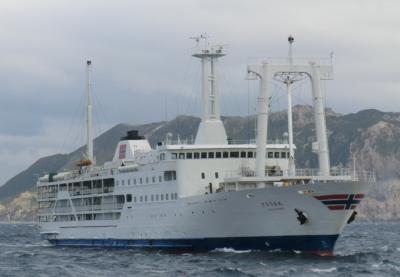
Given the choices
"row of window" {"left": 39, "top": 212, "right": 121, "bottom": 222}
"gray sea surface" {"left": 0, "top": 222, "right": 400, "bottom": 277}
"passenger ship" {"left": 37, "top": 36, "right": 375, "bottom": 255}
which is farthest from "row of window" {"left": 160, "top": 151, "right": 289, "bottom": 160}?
"row of window" {"left": 39, "top": 212, "right": 121, "bottom": 222}

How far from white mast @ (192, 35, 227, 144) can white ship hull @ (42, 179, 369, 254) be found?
20.8 feet

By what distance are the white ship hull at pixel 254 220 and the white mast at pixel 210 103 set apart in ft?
20.8

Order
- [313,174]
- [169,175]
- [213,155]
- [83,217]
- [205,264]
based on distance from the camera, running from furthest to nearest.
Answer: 1. [83,217]
2. [169,175]
3. [213,155]
4. [313,174]
5. [205,264]

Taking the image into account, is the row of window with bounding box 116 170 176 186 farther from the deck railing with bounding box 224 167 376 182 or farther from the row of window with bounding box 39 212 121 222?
the deck railing with bounding box 224 167 376 182

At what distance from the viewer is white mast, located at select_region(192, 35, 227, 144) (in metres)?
65.3

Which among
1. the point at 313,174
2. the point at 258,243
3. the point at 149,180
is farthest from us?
the point at 149,180

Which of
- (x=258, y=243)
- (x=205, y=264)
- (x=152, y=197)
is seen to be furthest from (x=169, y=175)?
(x=205, y=264)

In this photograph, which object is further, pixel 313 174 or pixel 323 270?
pixel 313 174

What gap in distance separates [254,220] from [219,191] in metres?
3.89

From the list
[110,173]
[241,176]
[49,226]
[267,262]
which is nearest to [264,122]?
[241,176]

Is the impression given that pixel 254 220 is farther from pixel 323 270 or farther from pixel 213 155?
pixel 323 270

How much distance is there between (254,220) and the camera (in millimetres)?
56719

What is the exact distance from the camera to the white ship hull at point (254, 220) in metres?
54.9

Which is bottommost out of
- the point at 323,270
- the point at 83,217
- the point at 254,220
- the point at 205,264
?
the point at 323,270
